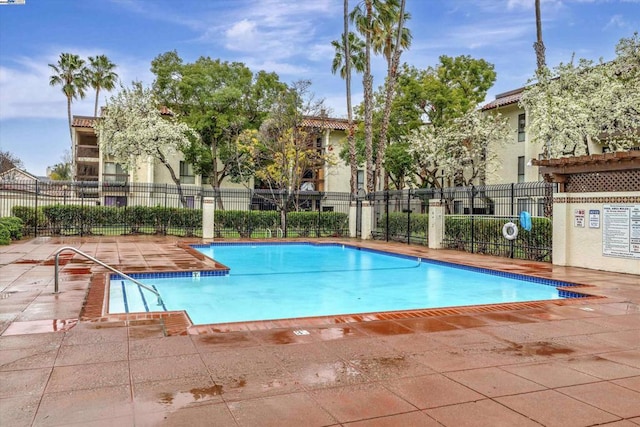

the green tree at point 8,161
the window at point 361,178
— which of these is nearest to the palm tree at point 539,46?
the window at point 361,178

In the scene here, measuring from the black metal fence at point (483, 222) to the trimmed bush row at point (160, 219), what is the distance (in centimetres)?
319

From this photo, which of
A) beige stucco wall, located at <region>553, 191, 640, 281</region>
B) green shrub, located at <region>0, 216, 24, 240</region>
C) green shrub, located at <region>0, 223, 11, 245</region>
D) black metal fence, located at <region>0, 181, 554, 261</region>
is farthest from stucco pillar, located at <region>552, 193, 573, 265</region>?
green shrub, located at <region>0, 216, 24, 240</region>

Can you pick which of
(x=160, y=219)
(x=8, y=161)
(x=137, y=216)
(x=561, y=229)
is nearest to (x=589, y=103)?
(x=561, y=229)

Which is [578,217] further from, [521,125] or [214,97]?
[214,97]

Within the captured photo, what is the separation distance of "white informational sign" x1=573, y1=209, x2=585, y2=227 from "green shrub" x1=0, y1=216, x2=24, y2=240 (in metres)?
16.2

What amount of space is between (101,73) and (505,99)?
28.8 metres

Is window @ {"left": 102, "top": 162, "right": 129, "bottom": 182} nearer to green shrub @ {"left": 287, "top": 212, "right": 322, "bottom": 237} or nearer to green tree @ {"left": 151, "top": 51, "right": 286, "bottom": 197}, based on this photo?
green tree @ {"left": 151, "top": 51, "right": 286, "bottom": 197}

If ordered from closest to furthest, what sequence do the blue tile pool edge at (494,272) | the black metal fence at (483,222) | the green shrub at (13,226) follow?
the blue tile pool edge at (494,272) → the black metal fence at (483,222) → the green shrub at (13,226)

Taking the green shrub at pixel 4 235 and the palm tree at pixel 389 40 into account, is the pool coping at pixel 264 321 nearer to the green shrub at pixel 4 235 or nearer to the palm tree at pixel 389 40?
the green shrub at pixel 4 235

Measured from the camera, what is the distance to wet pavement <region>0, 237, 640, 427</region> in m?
3.13

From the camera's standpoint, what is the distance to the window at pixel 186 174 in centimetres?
3309

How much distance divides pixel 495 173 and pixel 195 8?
16.3 metres

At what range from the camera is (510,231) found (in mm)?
13586

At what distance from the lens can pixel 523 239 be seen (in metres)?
14.1
